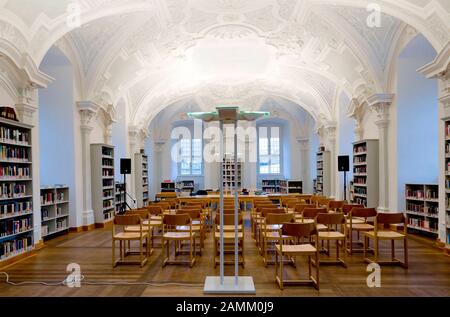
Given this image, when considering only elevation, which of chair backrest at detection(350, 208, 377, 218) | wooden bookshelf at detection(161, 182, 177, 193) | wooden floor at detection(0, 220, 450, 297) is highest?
chair backrest at detection(350, 208, 377, 218)

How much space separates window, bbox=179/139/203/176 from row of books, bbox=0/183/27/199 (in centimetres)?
1519

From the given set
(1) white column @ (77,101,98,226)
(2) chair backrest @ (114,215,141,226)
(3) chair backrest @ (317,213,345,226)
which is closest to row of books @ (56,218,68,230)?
(1) white column @ (77,101,98,226)

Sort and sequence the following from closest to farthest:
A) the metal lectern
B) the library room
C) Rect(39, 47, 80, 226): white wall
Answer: the metal lectern
the library room
Rect(39, 47, 80, 226): white wall

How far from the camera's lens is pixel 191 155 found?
22.0 meters

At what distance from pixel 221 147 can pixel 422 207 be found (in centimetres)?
633

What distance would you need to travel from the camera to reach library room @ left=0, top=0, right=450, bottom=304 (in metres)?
5.04

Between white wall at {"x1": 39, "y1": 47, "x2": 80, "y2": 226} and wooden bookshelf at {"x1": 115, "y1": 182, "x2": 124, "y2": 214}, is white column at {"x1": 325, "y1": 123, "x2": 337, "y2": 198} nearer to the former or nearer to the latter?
wooden bookshelf at {"x1": 115, "y1": 182, "x2": 124, "y2": 214}

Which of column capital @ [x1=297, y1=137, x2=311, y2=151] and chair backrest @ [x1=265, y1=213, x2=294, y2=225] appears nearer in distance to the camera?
chair backrest @ [x1=265, y1=213, x2=294, y2=225]

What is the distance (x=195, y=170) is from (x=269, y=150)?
478cm

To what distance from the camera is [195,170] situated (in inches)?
883

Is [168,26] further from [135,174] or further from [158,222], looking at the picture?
[135,174]

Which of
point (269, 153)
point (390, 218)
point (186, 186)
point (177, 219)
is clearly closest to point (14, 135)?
point (177, 219)

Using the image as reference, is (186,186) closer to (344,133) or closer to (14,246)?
(344,133)

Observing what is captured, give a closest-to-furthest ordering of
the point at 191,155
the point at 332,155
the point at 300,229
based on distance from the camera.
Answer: the point at 300,229 < the point at 332,155 < the point at 191,155
